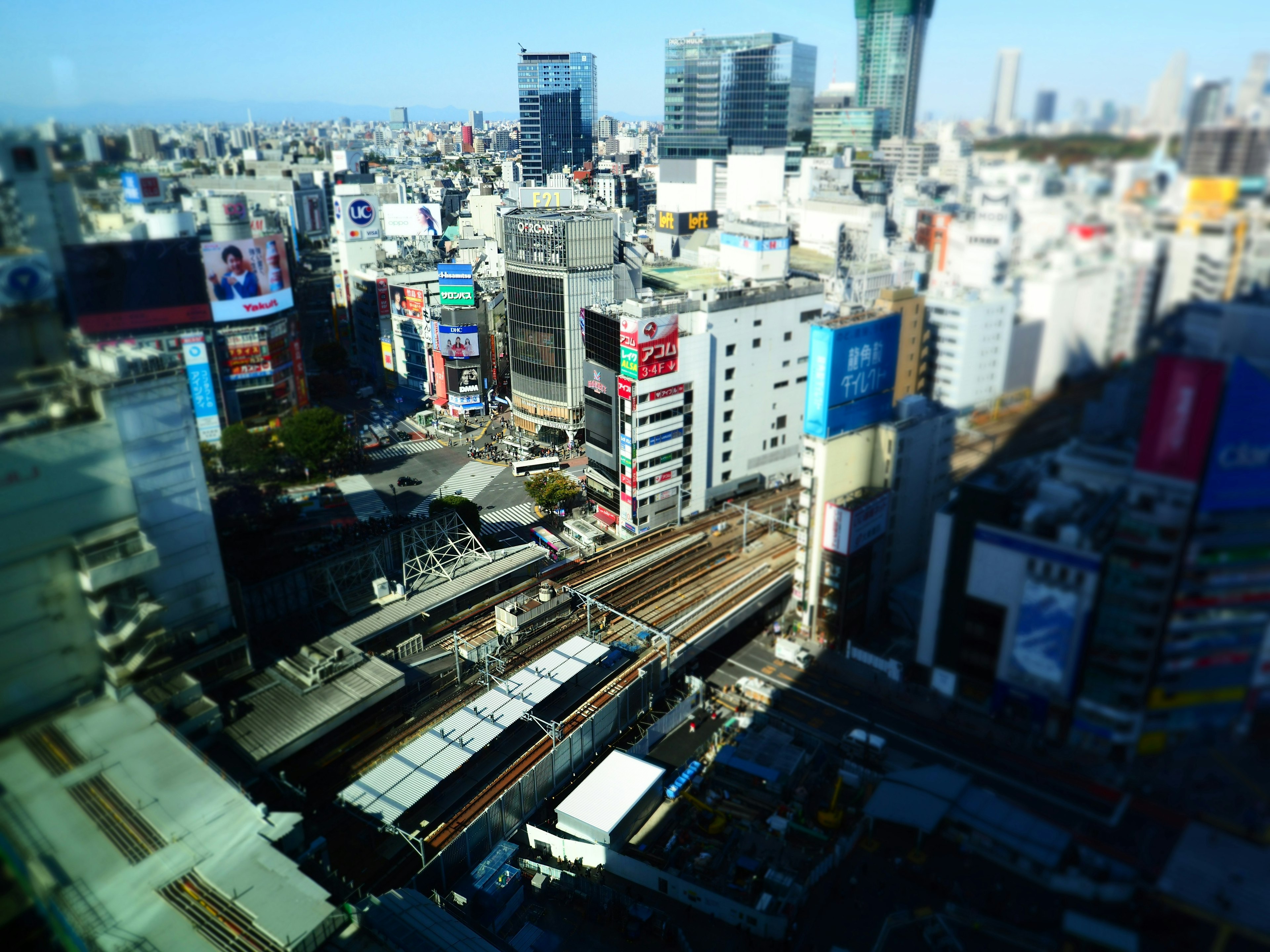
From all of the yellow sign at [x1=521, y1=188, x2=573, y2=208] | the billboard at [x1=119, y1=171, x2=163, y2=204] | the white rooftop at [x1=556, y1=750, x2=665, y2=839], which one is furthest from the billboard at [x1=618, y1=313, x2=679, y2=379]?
the yellow sign at [x1=521, y1=188, x2=573, y2=208]

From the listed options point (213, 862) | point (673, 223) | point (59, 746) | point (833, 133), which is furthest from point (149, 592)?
point (833, 133)

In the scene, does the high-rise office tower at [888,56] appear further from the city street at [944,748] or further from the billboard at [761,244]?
the city street at [944,748]

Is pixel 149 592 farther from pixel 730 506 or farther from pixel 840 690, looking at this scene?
pixel 730 506

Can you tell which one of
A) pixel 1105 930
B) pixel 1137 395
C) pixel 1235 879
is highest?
pixel 1137 395

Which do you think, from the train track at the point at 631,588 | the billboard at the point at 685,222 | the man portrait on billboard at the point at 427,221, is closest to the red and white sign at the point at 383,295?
the man portrait on billboard at the point at 427,221

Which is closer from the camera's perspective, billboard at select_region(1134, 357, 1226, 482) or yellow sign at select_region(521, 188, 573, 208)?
billboard at select_region(1134, 357, 1226, 482)

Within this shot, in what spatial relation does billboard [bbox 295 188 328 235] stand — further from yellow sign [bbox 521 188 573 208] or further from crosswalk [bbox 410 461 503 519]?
crosswalk [bbox 410 461 503 519]

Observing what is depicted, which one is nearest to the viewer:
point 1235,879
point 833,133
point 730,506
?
point 1235,879

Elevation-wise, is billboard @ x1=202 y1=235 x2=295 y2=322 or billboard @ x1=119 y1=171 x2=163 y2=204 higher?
billboard @ x1=119 y1=171 x2=163 y2=204
